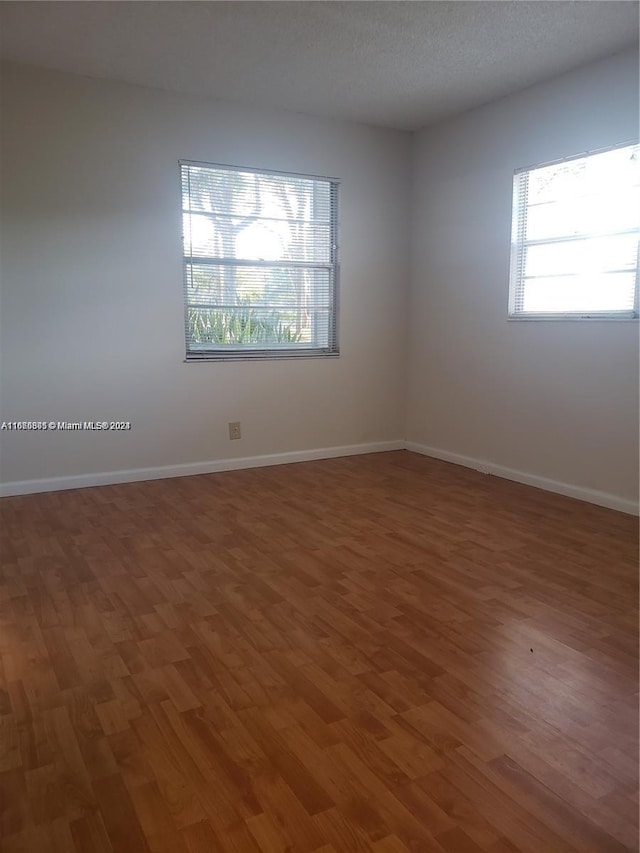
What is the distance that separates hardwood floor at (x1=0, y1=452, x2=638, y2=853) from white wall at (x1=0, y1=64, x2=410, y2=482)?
3.14 feet

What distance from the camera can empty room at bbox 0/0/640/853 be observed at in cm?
162

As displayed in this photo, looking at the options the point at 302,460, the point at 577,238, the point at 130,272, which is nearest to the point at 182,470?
the point at 302,460

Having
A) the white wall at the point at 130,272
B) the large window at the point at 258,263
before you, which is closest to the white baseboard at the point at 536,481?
the white wall at the point at 130,272

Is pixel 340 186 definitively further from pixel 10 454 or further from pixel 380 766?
pixel 380 766

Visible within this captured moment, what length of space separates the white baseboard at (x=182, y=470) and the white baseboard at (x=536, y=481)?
0.46m

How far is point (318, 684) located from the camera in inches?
78.4

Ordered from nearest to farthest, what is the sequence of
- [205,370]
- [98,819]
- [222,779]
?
[98,819]
[222,779]
[205,370]

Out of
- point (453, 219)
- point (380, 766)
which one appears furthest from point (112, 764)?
point (453, 219)

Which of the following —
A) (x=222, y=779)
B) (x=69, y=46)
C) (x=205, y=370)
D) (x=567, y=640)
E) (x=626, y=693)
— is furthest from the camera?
(x=205, y=370)

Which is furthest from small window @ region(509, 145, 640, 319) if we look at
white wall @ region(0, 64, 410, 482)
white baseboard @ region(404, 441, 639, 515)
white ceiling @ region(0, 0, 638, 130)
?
white wall @ region(0, 64, 410, 482)

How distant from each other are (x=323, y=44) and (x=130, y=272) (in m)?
1.83

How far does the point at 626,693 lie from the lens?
1937 mm

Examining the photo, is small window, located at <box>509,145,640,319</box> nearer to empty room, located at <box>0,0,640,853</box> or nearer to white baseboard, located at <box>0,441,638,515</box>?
empty room, located at <box>0,0,640,853</box>

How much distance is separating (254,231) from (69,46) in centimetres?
159
